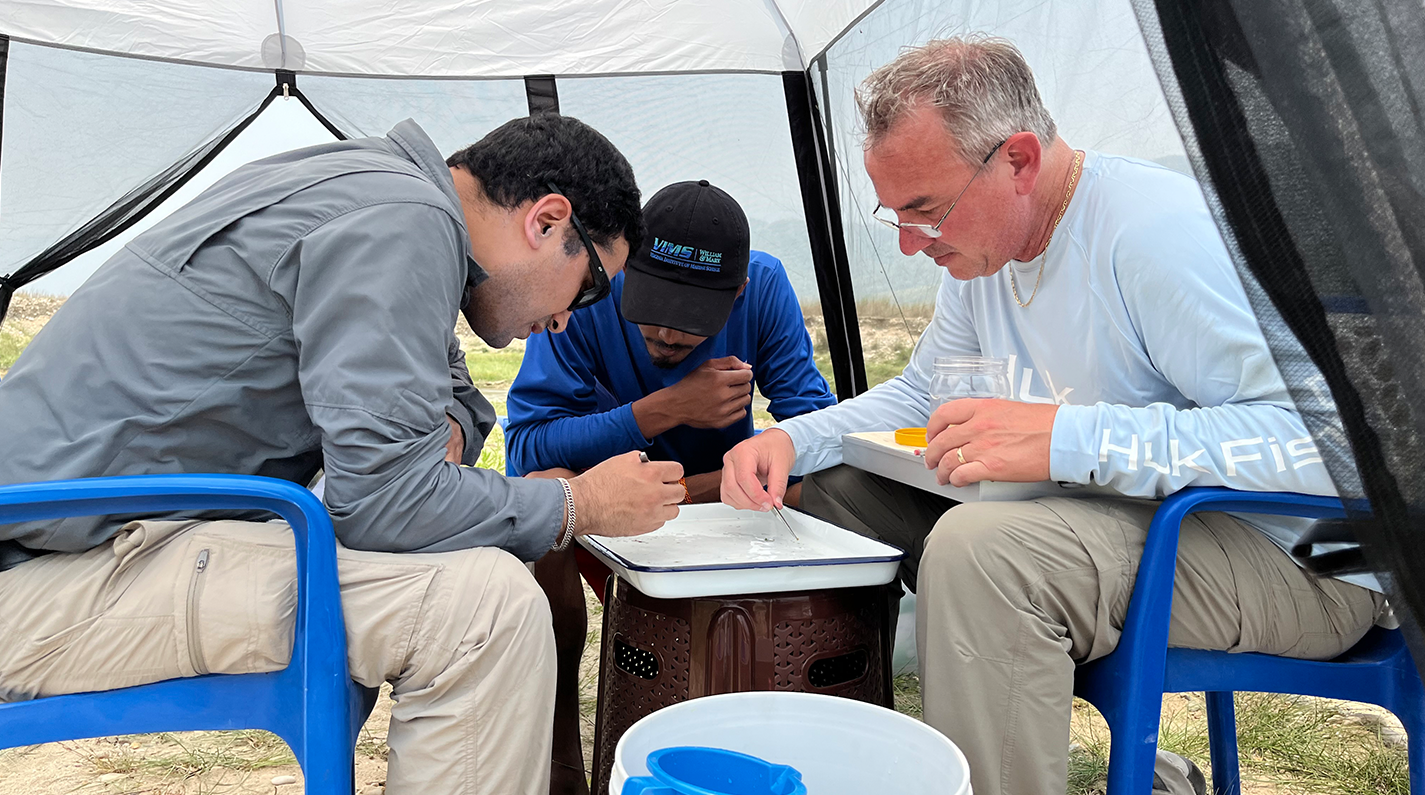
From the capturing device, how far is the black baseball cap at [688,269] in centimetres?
225

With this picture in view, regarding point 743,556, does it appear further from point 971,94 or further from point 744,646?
point 971,94

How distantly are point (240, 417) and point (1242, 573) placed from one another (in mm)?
1302

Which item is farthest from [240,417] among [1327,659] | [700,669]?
[1327,659]

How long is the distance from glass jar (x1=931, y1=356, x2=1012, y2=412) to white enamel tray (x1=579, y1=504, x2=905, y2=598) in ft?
0.87

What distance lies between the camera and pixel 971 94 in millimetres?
1577

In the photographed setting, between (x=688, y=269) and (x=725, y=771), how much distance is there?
139 centimetres

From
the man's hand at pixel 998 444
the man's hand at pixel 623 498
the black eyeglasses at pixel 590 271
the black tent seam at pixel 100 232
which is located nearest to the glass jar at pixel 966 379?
the man's hand at pixel 998 444

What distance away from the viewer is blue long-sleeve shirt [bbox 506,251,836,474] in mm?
2375

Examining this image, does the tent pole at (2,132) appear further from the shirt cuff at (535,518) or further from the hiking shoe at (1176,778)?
the hiking shoe at (1176,778)

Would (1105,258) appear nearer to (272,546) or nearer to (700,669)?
(700,669)

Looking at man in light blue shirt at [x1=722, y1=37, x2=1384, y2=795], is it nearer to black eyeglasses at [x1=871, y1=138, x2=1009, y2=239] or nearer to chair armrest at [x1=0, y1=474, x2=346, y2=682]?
black eyeglasses at [x1=871, y1=138, x2=1009, y2=239]

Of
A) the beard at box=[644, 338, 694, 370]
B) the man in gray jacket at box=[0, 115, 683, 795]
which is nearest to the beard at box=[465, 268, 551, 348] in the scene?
the man in gray jacket at box=[0, 115, 683, 795]

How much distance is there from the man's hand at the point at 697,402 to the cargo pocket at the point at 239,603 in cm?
115

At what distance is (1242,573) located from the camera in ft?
4.29
